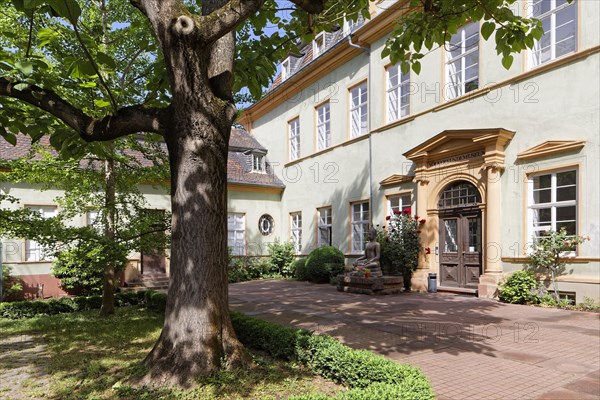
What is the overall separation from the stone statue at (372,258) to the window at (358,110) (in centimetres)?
490

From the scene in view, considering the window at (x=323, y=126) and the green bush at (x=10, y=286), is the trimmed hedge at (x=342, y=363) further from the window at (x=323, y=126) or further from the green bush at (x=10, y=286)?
the window at (x=323, y=126)

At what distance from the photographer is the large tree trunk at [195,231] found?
434 centimetres

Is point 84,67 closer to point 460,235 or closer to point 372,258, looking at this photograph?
point 372,258

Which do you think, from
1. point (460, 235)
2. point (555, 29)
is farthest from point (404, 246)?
point (555, 29)

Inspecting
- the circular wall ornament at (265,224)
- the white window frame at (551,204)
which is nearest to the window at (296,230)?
the circular wall ornament at (265,224)

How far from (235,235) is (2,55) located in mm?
16160

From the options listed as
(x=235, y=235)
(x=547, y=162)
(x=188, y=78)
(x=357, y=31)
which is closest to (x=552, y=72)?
(x=547, y=162)

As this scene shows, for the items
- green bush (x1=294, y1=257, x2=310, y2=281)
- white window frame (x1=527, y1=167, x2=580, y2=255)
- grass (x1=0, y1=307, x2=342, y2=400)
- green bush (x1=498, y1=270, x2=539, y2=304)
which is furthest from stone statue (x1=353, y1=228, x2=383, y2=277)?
grass (x1=0, y1=307, x2=342, y2=400)

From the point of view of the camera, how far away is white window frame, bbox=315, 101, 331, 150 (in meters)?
18.2

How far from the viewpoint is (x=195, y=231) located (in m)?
4.46

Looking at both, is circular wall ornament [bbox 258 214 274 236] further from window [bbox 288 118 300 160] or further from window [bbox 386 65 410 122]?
window [bbox 386 65 410 122]

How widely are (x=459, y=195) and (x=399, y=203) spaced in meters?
2.42

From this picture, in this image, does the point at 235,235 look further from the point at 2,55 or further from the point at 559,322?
the point at 2,55

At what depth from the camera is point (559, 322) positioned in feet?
25.3
